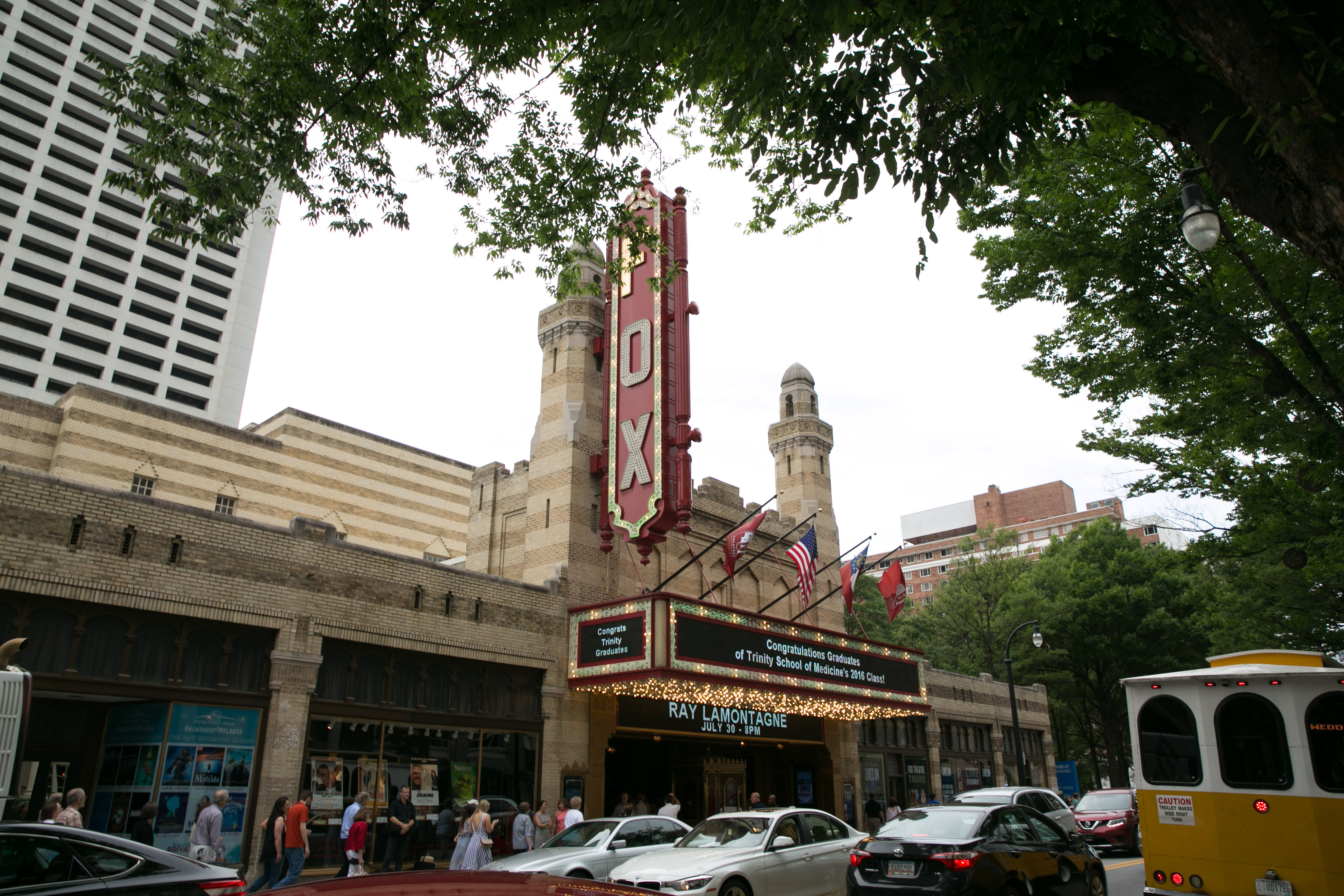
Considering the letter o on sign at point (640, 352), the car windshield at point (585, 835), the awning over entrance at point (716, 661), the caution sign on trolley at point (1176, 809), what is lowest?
the car windshield at point (585, 835)

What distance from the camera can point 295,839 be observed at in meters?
13.5

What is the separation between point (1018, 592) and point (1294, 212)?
1759 inches

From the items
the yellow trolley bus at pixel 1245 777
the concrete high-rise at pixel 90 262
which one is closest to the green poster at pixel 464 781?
the yellow trolley bus at pixel 1245 777

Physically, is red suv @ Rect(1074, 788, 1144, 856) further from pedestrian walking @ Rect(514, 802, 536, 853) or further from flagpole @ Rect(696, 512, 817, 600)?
pedestrian walking @ Rect(514, 802, 536, 853)

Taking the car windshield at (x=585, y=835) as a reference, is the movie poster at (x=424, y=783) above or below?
above

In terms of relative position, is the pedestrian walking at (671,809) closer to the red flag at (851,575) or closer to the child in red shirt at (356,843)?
the child in red shirt at (356,843)

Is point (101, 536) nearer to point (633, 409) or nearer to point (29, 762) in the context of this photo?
point (29, 762)

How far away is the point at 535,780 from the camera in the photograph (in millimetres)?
20594

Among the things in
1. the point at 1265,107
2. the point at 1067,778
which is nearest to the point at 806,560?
the point at 1265,107

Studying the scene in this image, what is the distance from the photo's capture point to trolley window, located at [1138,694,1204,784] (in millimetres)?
10359

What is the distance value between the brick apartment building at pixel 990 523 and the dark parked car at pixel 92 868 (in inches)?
3951

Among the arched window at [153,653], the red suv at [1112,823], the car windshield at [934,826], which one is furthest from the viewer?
the red suv at [1112,823]

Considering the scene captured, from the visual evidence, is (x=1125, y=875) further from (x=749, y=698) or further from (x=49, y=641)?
(x=49, y=641)

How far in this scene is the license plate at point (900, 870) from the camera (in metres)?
10.2
